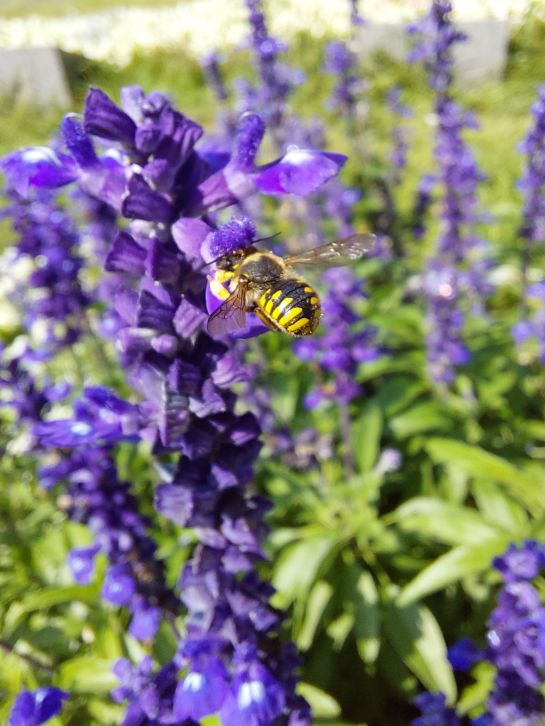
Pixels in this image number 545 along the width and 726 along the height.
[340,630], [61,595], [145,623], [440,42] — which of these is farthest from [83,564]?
[440,42]

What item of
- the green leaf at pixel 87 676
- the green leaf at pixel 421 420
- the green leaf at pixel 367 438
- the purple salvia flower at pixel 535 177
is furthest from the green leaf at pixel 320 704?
the purple salvia flower at pixel 535 177

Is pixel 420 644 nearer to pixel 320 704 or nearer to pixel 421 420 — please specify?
pixel 320 704

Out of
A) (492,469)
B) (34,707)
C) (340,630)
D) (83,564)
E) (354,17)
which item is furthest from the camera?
(354,17)

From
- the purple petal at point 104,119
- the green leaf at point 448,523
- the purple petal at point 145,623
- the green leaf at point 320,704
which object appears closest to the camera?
the purple petal at point 104,119

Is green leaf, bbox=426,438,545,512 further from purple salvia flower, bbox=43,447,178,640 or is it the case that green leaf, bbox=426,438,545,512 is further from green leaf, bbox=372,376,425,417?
purple salvia flower, bbox=43,447,178,640

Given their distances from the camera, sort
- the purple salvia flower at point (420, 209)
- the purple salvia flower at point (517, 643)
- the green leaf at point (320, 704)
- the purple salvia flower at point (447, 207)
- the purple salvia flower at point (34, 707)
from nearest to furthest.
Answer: the purple salvia flower at point (34, 707) → the purple salvia flower at point (517, 643) → the green leaf at point (320, 704) → the purple salvia flower at point (447, 207) → the purple salvia flower at point (420, 209)

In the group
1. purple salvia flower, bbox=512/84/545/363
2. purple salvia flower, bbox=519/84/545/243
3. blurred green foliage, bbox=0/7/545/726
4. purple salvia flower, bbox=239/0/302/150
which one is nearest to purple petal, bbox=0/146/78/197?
blurred green foliage, bbox=0/7/545/726

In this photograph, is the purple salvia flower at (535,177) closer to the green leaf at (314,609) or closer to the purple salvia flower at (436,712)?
the green leaf at (314,609)
